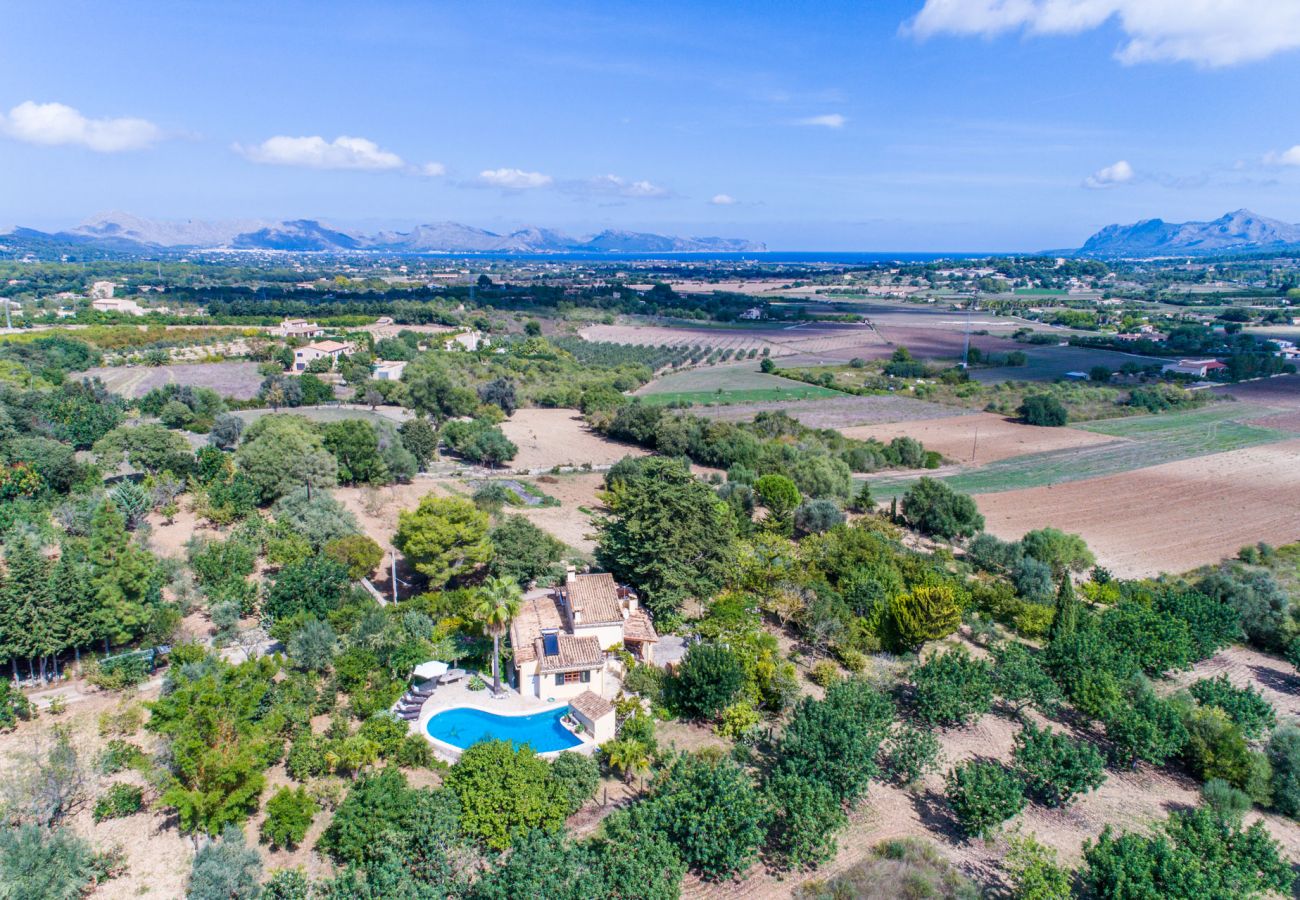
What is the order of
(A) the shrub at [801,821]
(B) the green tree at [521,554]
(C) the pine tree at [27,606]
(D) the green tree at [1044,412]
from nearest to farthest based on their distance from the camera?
(A) the shrub at [801,821], (C) the pine tree at [27,606], (B) the green tree at [521,554], (D) the green tree at [1044,412]

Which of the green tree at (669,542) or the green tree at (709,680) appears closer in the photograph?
the green tree at (709,680)

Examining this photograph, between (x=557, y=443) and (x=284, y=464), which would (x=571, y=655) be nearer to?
(x=284, y=464)

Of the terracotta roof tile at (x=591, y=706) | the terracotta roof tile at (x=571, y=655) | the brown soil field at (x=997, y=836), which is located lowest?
the brown soil field at (x=997, y=836)

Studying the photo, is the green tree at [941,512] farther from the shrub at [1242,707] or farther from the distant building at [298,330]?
the distant building at [298,330]

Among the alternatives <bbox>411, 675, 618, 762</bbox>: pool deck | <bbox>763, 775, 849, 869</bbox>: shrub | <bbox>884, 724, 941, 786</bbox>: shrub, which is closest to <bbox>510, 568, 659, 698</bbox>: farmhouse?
<bbox>411, 675, 618, 762</bbox>: pool deck

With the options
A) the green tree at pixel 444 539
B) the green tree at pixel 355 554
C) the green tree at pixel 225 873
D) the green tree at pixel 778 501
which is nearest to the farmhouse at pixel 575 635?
the green tree at pixel 444 539

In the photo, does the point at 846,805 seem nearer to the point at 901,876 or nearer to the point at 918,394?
the point at 901,876
